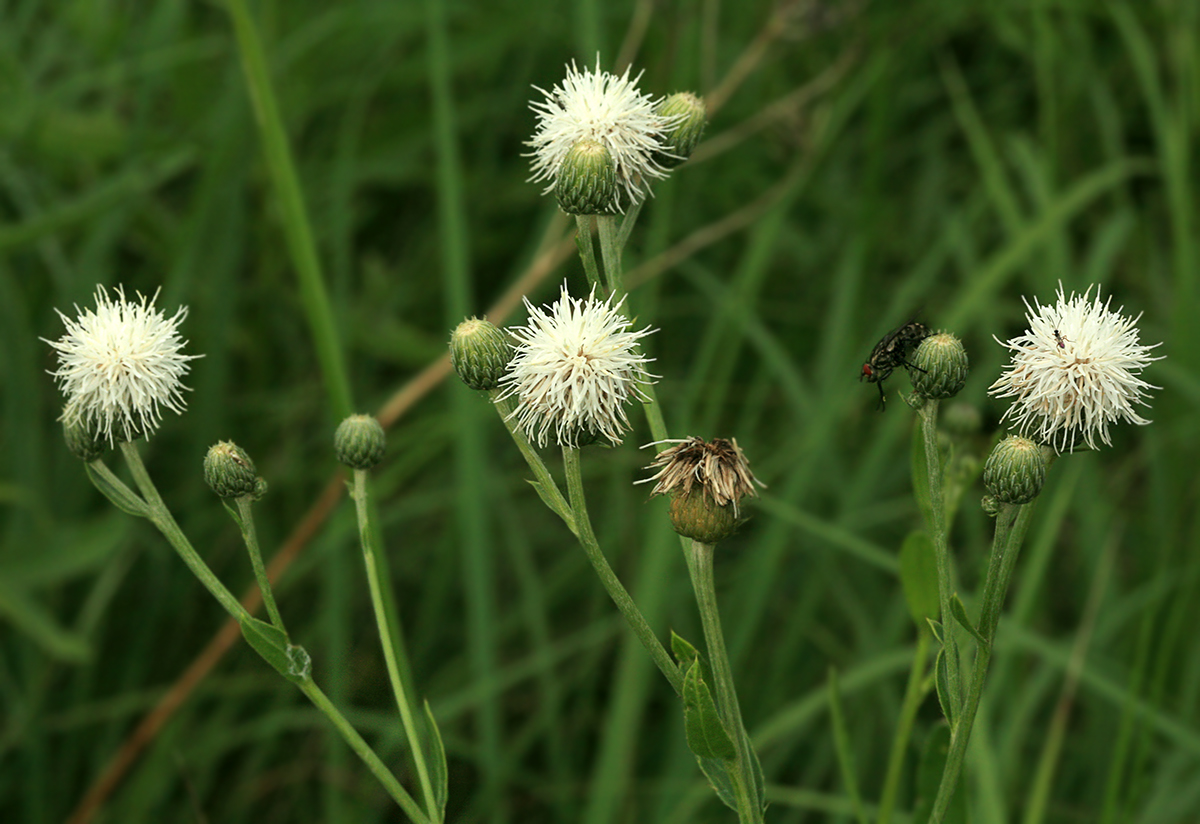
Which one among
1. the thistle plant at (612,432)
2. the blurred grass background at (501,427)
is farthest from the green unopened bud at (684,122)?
the blurred grass background at (501,427)

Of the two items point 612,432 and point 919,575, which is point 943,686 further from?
point 612,432

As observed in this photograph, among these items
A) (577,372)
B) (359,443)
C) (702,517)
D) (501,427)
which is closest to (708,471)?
(702,517)

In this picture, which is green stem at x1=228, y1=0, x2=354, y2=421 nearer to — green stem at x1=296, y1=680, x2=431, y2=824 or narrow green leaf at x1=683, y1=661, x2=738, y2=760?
green stem at x1=296, y1=680, x2=431, y2=824

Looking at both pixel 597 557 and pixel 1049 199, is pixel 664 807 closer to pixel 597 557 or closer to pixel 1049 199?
pixel 597 557

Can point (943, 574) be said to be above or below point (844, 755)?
above

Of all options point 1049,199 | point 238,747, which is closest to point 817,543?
point 1049,199
